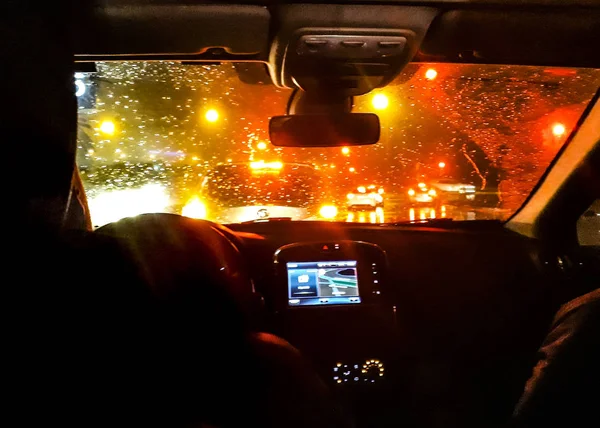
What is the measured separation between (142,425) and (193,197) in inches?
146

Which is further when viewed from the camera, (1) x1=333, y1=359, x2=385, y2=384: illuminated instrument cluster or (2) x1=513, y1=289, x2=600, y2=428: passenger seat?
(1) x1=333, y1=359, x2=385, y2=384: illuminated instrument cluster

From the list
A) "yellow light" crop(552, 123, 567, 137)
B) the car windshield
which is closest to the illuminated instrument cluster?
the car windshield

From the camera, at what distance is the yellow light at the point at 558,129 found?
16.2ft

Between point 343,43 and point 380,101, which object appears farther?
point 380,101

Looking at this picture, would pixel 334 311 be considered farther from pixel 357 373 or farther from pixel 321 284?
pixel 357 373

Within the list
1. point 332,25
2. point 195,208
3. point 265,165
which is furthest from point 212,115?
point 332,25

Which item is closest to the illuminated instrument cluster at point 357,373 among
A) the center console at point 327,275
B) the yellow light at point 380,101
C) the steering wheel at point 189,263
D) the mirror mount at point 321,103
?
the center console at point 327,275

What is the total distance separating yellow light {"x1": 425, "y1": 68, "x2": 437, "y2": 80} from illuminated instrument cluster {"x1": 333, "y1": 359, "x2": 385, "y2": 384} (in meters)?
1.97

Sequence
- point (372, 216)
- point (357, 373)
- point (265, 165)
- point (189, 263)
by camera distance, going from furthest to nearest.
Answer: point (372, 216)
point (265, 165)
point (357, 373)
point (189, 263)

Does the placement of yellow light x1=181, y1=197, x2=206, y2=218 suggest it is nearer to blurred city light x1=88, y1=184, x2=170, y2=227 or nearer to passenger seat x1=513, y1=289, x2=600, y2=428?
blurred city light x1=88, y1=184, x2=170, y2=227

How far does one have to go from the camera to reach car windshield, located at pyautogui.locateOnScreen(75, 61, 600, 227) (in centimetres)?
500

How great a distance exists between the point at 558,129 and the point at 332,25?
237cm

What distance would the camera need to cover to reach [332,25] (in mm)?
3479

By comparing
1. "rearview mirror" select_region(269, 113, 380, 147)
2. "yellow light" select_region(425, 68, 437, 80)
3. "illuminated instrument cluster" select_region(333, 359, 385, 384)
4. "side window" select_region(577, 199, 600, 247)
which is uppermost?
"yellow light" select_region(425, 68, 437, 80)
